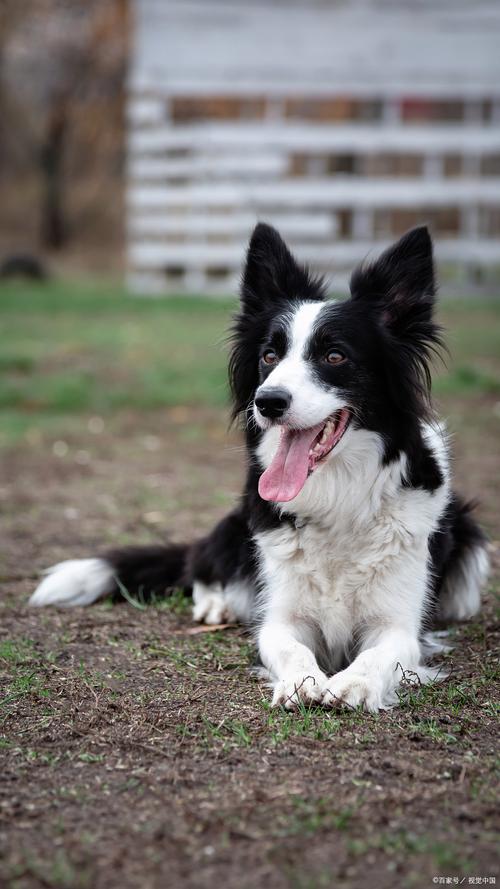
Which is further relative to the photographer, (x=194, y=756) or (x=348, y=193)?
(x=348, y=193)

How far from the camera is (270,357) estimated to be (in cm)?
408

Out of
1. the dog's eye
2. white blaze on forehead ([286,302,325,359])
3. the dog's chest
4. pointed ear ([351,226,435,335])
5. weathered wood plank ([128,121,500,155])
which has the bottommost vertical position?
the dog's chest

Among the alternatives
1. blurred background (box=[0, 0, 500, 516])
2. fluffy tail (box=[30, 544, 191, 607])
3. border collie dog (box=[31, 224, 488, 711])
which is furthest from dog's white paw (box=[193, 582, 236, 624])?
blurred background (box=[0, 0, 500, 516])

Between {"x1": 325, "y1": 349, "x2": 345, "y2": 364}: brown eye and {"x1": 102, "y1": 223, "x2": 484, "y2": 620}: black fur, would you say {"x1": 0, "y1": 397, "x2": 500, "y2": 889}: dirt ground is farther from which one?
{"x1": 325, "y1": 349, "x2": 345, "y2": 364}: brown eye

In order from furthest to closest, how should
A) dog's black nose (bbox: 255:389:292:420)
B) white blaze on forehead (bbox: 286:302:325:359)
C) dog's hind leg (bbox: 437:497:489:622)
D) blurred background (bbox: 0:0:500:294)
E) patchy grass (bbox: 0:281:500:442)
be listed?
blurred background (bbox: 0:0:500:294)
patchy grass (bbox: 0:281:500:442)
dog's hind leg (bbox: 437:497:489:622)
white blaze on forehead (bbox: 286:302:325:359)
dog's black nose (bbox: 255:389:292:420)

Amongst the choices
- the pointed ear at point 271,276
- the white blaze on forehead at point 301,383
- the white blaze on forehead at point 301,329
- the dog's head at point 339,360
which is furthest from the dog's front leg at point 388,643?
the pointed ear at point 271,276

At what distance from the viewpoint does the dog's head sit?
3.87 m

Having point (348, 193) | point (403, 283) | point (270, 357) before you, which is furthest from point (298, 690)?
point (348, 193)

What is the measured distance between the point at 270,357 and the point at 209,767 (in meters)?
1.67

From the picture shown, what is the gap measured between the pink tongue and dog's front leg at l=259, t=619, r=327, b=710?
53 cm

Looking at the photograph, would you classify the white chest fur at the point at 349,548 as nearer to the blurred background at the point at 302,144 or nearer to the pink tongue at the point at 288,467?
the pink tongue at the point at 288,467

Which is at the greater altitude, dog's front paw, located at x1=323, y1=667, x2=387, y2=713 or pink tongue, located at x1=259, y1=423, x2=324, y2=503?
pink tongue, located at x1=259, y1=423, x2=324, y2=503

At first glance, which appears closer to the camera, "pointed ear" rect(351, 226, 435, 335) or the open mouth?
the open mouth

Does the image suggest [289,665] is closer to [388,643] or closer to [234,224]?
[388,643]
